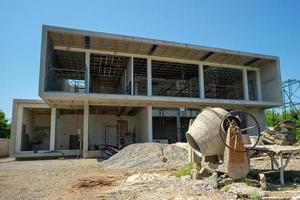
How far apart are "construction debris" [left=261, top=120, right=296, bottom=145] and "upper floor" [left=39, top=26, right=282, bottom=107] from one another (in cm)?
546

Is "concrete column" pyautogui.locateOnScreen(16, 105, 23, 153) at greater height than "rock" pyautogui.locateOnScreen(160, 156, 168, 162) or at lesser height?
greater

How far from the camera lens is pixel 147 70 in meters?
18.7

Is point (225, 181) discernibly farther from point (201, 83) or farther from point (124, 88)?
point (124, 88)

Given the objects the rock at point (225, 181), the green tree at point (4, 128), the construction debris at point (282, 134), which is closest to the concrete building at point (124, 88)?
the construction debris at point (282, 134)

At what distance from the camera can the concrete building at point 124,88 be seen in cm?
1670

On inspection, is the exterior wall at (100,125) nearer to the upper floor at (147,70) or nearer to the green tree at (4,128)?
the upper floor at (147,70)

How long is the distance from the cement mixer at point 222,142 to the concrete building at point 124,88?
949 centimetres

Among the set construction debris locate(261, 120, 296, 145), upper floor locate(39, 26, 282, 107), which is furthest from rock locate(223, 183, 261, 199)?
upper floor locate(39, 26, 282, 107)

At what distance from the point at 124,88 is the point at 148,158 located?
32.0ft

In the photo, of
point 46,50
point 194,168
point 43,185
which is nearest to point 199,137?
point 194,168

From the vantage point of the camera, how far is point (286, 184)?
22.5 feet

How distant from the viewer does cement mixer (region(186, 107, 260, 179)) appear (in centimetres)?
665

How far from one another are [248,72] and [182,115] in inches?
278

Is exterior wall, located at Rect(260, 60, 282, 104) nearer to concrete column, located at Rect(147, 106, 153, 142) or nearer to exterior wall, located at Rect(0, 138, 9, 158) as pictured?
concrete column, located at Rect(147, 106, 153, 142)
